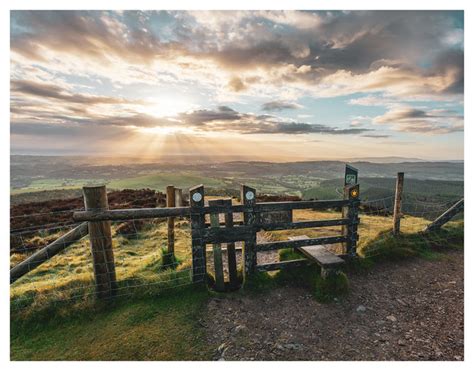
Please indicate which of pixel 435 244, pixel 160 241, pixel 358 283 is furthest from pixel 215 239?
pixel 435 244

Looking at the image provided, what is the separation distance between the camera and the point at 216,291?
5824mm

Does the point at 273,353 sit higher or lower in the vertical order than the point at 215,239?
lower

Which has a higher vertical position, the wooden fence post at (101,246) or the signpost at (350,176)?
the signpost at (350,176)

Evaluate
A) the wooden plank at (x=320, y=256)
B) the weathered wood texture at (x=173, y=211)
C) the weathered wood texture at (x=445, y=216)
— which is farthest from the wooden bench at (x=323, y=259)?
the weathered wood texture at (x=445, y=216)

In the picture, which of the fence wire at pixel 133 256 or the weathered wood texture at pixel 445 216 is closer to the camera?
the fence wire at pixel 133 256

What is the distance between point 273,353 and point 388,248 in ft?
18.2

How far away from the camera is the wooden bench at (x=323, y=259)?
5.71 metres

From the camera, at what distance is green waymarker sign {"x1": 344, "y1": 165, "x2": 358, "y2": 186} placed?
22.4ft

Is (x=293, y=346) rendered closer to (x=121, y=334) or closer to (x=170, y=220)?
(x=121, y=334)

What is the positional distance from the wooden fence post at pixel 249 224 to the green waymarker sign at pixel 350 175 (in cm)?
289

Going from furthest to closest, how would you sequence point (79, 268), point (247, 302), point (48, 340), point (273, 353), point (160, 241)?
point (160, 241)
point (79, 268)
point (247, 302)
point (48, 340)
point (273, 353)

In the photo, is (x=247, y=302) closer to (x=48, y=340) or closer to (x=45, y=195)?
(x=48, y=340)

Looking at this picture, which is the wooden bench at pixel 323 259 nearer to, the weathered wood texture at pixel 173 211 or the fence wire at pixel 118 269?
the weathered wood texture at pixel 173 211

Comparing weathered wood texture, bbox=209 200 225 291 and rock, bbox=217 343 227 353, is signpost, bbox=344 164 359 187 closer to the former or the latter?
weathered wood texture, bbox=209 200 225 291
